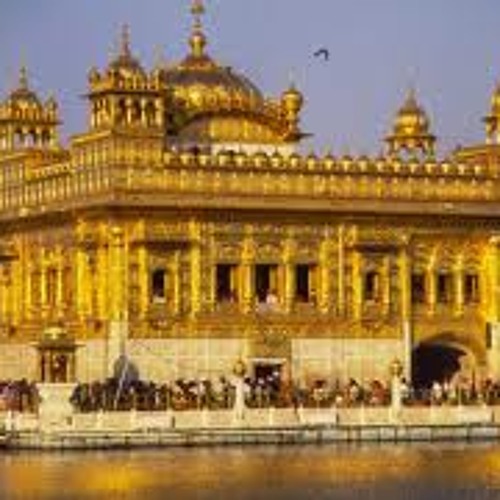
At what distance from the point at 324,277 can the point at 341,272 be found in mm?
447

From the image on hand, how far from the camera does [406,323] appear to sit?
6069 centimetres

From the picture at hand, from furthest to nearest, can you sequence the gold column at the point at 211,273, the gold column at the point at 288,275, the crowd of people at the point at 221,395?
1. the gold column at the point at 288,275
2. the gold column at the point at 211,273
3. the crowd of people at the point at 221,395

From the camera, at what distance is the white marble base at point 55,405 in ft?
163

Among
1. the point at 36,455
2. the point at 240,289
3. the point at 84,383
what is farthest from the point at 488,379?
Answer: the point at 36,455

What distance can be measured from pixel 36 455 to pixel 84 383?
7.88m

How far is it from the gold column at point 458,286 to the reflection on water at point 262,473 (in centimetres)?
1103

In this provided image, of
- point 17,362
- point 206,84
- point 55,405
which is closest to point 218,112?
point 206,84

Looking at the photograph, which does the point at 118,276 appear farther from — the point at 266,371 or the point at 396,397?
the point at 396,397

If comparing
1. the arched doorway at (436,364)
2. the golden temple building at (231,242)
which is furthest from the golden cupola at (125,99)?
the arched doorway at (436,364)

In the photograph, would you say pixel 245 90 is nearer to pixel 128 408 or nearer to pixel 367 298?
pixel 367 298

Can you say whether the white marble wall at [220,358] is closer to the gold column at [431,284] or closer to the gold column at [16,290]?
the gold column at [431,284]

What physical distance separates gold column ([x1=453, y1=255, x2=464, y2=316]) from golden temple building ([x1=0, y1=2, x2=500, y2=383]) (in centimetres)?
5

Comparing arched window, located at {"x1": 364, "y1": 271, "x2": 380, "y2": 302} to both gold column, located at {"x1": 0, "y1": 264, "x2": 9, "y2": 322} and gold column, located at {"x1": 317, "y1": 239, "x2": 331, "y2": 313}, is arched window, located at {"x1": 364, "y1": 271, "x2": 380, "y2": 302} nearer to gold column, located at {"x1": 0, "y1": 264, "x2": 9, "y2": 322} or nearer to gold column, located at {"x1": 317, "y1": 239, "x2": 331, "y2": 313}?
gold column, located at {"x1": 317, "y1": 239, "x2": 331, "y2": 313}

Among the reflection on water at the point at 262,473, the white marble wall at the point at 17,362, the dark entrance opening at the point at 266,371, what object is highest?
the white marble wall at the point at 17,362
